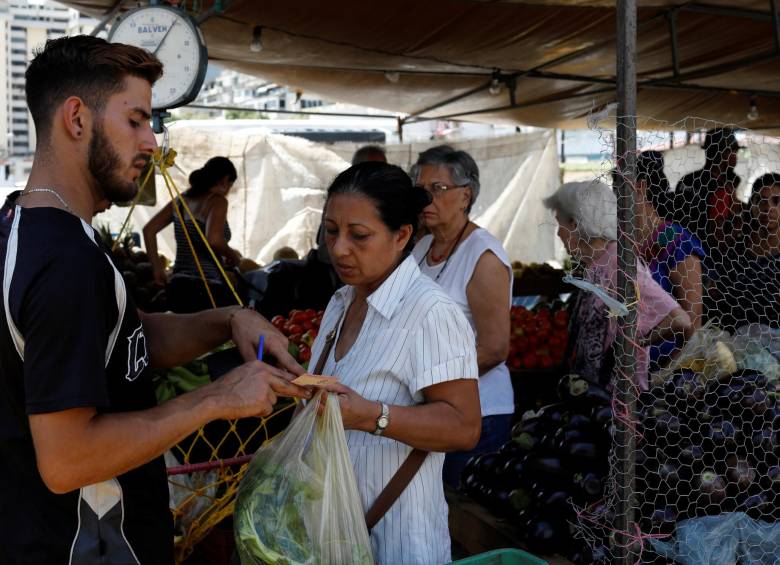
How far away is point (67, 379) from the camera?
1.26m

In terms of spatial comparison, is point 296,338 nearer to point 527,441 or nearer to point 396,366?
point 527,441

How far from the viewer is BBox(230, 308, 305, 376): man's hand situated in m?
1.80

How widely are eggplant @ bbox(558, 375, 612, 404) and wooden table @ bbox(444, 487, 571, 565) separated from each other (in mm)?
520

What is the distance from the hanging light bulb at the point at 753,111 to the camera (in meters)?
8.67

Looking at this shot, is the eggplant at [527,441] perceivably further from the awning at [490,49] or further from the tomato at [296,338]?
the tomato at [296,338]

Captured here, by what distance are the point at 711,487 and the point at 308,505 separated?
4.06ft

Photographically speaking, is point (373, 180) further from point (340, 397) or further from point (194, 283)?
point (194, 283)

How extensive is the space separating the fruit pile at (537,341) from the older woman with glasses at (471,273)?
1889 millimetres

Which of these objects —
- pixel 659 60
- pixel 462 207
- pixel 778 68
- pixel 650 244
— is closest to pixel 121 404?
pixel 462 207

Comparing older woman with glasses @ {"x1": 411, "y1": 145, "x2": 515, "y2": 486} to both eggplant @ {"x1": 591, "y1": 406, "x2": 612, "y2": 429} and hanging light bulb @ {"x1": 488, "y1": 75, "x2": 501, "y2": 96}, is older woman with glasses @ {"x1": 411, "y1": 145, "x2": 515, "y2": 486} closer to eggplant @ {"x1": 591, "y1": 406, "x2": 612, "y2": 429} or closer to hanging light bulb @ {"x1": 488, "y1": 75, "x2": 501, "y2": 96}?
eggplant @ {"x1": 591, "y1": 406, "x2": 612, "y2": 429}

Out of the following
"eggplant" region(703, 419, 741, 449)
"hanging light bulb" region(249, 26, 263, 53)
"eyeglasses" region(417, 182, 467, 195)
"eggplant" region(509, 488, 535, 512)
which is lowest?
"eggplant" region(509, 488, 535, 512)

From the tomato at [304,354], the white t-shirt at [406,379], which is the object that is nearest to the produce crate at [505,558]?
the white t-shirt at [406,379]

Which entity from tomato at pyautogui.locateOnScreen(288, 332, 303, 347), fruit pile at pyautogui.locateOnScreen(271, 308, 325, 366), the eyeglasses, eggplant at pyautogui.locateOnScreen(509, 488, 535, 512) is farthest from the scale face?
eggplant at pyautogui.locateOnScreen(509, 488, 535, 512)

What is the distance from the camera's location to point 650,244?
3023mm
